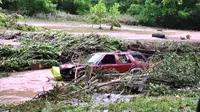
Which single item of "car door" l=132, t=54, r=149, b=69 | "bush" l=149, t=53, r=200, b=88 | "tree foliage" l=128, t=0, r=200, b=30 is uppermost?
"bush" l=149, t=53, r=200, b=88

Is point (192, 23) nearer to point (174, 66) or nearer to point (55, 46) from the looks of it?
point (55, 46)

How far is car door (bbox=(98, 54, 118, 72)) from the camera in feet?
55.7

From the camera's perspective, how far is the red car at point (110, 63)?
16.8 metres

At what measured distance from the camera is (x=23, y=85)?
17.0 m

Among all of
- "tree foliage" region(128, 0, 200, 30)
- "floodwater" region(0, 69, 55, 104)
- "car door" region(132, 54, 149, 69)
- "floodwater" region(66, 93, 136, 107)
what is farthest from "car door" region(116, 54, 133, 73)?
"tree foliage" region(128, 0, 200, 30)

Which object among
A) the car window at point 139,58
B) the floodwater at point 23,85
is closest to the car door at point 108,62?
the car window at point 139,58

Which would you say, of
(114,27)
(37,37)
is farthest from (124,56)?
(114,27)

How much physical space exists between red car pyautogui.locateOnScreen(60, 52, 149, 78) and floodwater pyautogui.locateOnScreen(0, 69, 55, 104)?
0.96 m

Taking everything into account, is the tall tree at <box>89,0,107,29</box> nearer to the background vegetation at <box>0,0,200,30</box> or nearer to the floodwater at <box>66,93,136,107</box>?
the background vegetation at <box>0,0,200,30</box>

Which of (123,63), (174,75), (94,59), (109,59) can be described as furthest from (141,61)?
(174,75)

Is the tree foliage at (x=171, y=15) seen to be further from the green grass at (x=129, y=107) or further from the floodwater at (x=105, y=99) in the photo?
the green grass at (x=129, y=107)

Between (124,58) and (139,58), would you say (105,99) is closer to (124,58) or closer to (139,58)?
(124,58)

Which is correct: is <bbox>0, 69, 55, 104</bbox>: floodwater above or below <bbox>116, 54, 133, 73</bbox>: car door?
below

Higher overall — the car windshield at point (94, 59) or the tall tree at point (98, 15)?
the car windshield at point (94, 59)
